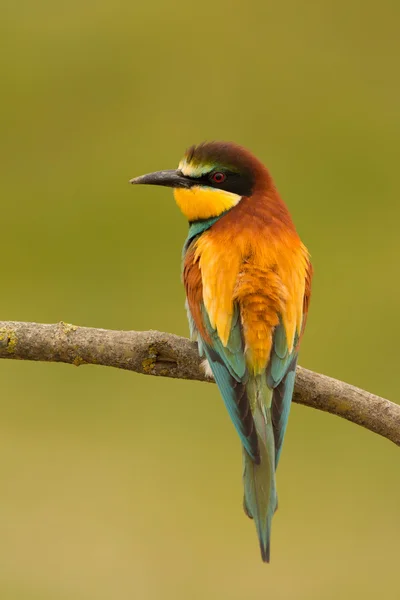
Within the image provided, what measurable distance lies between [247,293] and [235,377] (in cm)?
15

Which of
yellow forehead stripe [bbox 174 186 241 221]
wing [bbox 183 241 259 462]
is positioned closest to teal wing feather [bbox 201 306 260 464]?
wing [bbox 183 241 259 462]

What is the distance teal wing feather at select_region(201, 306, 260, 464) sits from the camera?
1.29m

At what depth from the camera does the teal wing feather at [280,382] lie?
4.30ft

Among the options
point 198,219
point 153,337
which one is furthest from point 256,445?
point 198,219

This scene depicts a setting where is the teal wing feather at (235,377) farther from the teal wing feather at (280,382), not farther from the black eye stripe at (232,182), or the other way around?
the black eye stripe at (232,182)

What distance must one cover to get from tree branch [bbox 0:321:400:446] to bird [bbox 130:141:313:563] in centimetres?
9

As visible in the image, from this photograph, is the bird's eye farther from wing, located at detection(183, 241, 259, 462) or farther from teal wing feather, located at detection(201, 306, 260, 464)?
teal wing feather, located at detection(201, 306, 260, 464)

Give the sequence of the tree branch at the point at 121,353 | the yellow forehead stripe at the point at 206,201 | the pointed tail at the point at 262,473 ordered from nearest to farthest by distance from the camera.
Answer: the pointed tail at the point at 262,473 < the tree branch at the point at 121,353 < the yellow forehead stripe at the point at 206,201

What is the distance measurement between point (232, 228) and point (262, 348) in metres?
0.29

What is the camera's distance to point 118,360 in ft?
4.42

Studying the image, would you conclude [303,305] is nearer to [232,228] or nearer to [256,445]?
[232,228]

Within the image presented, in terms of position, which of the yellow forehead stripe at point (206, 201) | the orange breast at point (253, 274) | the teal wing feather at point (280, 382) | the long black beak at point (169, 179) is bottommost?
the teal wing feather at point (280, 382)

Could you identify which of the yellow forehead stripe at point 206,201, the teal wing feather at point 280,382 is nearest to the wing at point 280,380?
the teal wing feather at point 280,382

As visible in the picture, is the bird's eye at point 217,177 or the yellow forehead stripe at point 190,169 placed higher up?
the yellow forehead stripe at point 190,169
